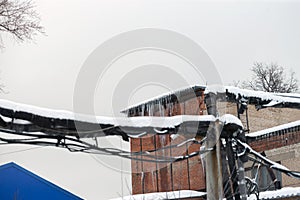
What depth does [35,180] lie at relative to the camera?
854 cm

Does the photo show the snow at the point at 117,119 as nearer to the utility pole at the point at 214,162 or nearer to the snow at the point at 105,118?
the snow at the point at 105,118

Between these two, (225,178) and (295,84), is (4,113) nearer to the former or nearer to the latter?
(225,178)

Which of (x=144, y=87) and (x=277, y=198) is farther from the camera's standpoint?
(x=277, y=198)

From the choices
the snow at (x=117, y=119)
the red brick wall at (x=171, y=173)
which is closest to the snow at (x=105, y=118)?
the snow at (x=117, y=119)

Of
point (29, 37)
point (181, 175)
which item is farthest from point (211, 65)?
point (181, 175)

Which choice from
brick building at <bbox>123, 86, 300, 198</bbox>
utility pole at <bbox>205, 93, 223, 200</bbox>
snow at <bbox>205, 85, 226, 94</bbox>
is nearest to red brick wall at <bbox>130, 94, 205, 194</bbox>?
brick building at <bbox>123, 86, 300, 198</bbox>

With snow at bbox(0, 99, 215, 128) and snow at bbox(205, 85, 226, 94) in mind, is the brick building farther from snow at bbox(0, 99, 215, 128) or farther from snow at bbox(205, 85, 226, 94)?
snow at bbox(0, 99, 215, 128)

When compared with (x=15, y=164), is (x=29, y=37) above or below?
above

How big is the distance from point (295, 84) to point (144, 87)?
19447 millimetres

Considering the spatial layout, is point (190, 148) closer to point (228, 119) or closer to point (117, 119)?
point (228, 119)

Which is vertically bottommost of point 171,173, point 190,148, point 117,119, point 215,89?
point 171,173

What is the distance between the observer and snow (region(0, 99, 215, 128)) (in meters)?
3.96

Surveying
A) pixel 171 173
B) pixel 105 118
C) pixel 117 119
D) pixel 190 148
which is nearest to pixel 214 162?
pixel 117 119

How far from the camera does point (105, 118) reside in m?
4.38
